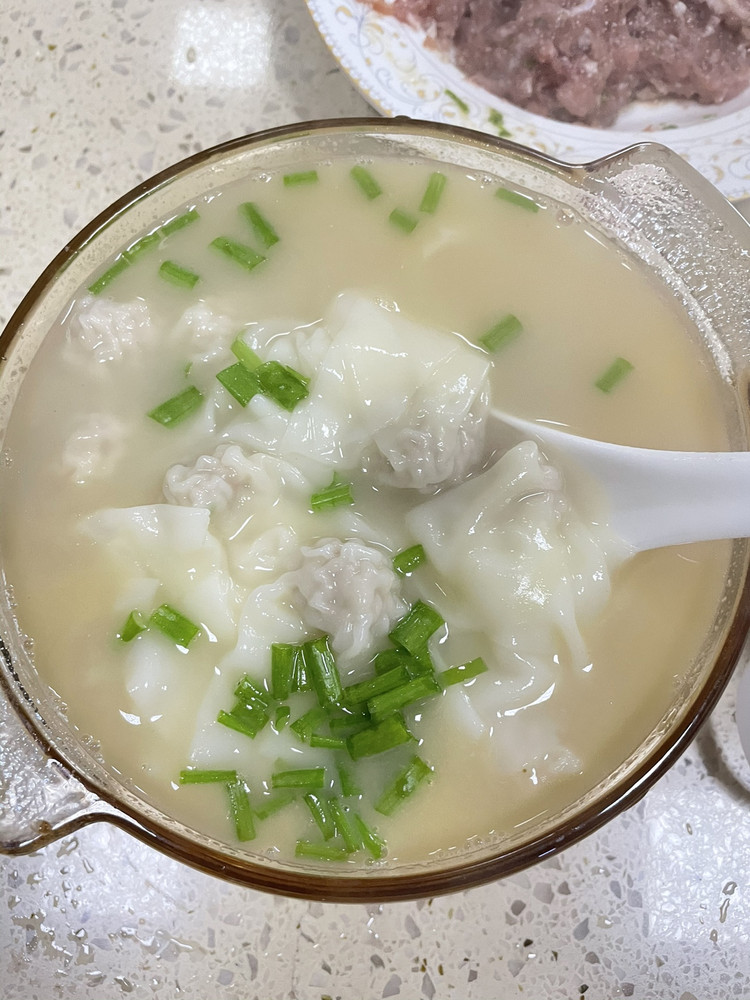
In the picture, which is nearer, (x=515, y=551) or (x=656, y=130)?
(x=515, y=551)

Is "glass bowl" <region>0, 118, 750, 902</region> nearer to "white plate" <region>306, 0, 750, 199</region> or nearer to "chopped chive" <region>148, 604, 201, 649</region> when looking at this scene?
"chopped chive" <region>148, 604, 201, 649</region>

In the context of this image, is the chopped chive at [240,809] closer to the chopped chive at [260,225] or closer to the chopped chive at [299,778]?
the chopped chive at [299,778]

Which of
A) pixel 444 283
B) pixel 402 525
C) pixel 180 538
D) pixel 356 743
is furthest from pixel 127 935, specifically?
pixel 444 283

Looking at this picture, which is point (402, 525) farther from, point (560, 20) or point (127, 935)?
point (560, 20)

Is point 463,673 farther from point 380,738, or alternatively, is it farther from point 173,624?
point 173,624

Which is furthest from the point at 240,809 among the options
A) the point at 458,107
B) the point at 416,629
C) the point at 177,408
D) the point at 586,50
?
the point at 586,50
